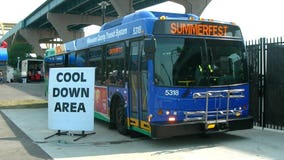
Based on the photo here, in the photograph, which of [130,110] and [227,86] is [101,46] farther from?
[227,86]

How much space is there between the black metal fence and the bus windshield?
138 centimetres

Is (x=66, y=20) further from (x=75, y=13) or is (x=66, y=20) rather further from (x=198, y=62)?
(x=198, y=62)

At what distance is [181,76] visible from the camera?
379 inches

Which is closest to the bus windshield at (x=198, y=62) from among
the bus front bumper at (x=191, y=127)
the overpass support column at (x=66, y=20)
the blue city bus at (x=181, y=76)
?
the blue city bus at (x=181, y=76)

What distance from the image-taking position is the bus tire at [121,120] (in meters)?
11.2

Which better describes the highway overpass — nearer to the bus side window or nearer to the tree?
the tree

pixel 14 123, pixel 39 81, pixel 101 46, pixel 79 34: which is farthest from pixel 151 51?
pixel 79 34

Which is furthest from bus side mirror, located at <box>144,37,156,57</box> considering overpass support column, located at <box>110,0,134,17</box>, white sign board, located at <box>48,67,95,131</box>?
overpass support column, located at <box>110,0,134,17</box>

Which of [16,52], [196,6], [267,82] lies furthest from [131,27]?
[16,52]

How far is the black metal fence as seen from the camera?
11.8 m

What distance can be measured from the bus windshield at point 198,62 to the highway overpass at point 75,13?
78.2 feet

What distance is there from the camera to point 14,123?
47.2 feet

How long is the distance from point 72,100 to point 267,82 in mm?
5323

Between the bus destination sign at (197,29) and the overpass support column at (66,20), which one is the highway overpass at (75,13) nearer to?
the overpass support column at (66,20)
